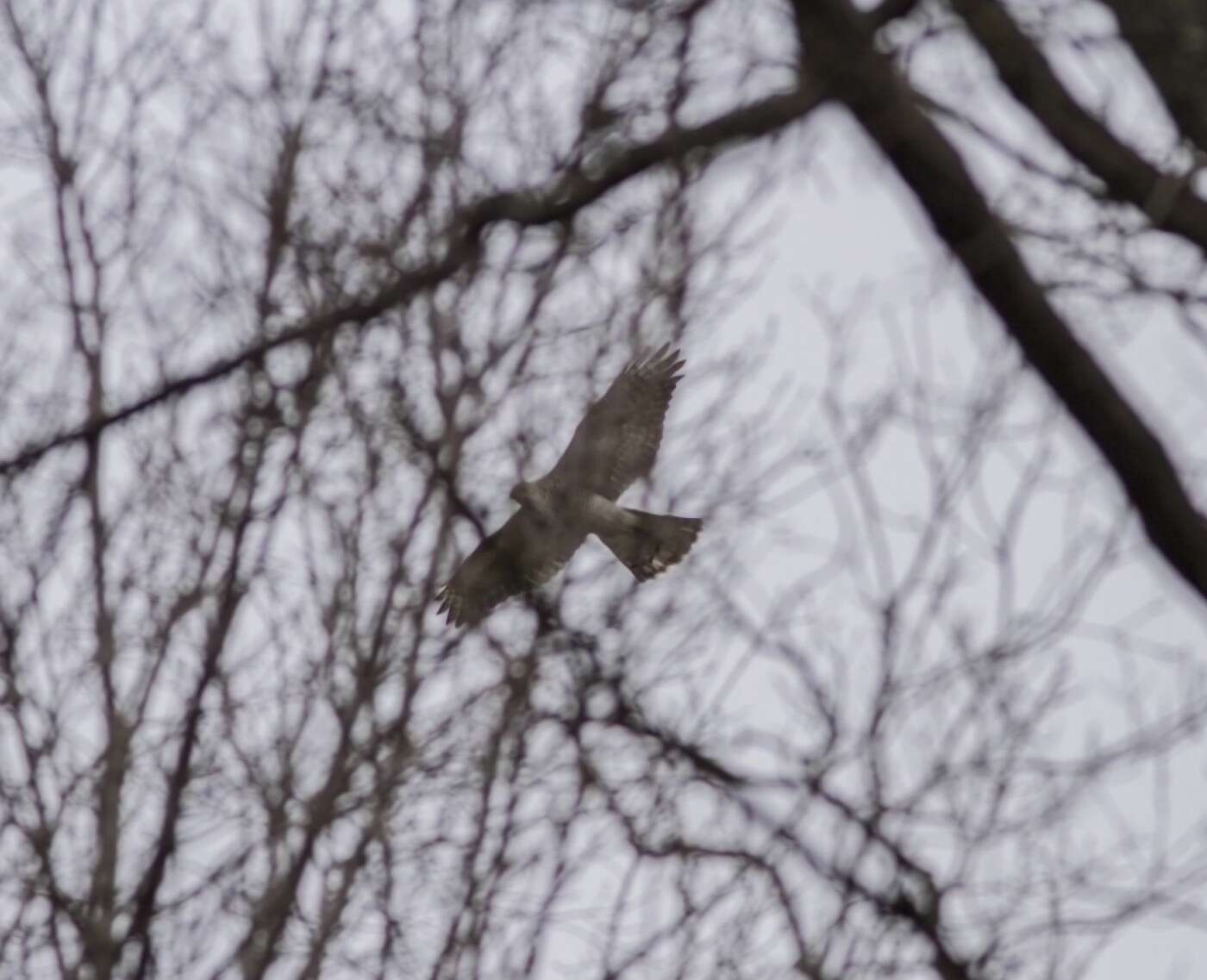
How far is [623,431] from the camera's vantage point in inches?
230

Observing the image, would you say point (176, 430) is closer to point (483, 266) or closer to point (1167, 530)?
point (483, 266)

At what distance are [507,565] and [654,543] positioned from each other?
47 cm

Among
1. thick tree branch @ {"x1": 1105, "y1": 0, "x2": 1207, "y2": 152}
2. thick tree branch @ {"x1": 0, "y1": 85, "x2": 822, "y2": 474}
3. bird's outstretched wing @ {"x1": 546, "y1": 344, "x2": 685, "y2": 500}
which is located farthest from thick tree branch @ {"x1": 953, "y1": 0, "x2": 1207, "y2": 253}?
bird's outstretched wing @ {"x1": 546, "y1": 344, "x2": 685, "y2": 500}

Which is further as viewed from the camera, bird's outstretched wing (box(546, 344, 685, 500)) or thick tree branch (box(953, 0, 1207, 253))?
bird's outstretched wing (box(546, 344, 685, 500))

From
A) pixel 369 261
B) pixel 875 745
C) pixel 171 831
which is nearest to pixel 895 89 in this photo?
pixel 875 745

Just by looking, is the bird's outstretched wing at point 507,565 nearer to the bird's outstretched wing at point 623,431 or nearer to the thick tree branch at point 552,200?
the bird's outstretched wing at point 623,431

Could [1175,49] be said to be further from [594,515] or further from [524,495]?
[594,515]

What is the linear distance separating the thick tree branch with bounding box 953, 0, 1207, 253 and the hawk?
6.69 ft

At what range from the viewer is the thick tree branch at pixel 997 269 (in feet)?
9.13

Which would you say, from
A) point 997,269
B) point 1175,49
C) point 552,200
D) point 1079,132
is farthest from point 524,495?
point 1175,49

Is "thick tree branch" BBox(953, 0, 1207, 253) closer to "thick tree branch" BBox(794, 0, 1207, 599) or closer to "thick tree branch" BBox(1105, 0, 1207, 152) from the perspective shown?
"thick tree branch" BBox(1105, 0, 1207, 152)

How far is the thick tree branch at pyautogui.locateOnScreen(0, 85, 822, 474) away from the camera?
316 centimetres

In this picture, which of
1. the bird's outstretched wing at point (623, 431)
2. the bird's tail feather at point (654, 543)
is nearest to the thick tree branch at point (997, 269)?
the bird's tail feather at point (654, 543)

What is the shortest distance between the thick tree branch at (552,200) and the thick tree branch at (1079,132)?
38 centimetres
